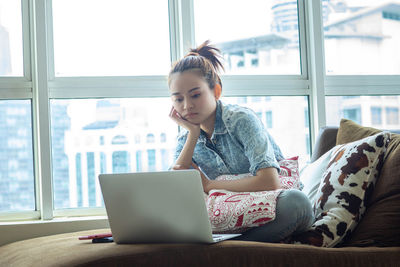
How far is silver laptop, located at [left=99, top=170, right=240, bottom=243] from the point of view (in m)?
1.43

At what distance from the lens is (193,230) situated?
1.48 m

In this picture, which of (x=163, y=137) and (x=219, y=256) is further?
(x=163, y=137)

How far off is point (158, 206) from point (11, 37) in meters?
1.65

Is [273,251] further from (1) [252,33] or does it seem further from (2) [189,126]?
(1) [252,33]

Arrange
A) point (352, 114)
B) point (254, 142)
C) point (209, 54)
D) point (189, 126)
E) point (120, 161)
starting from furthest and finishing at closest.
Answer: point (352, 114) < point (120, 161) < point (209, 54) < point (189, 126) < point (254, 142)

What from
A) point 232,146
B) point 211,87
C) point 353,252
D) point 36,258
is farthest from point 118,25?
point 353,252

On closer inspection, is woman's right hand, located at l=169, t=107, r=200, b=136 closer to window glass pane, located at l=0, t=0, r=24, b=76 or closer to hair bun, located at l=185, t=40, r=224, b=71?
hair bun, located at l=185, t=40, r=224, b=71

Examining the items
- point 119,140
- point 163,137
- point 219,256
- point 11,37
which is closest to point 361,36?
point 163,137

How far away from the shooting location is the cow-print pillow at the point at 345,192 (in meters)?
1.65

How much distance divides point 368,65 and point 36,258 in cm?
224

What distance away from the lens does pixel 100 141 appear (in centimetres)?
274

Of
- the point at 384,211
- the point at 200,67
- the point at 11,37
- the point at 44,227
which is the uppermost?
the point at 11,37

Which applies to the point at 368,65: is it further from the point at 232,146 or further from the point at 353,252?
the point at 353,252

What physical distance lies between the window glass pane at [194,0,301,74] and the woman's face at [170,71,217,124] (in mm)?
719
